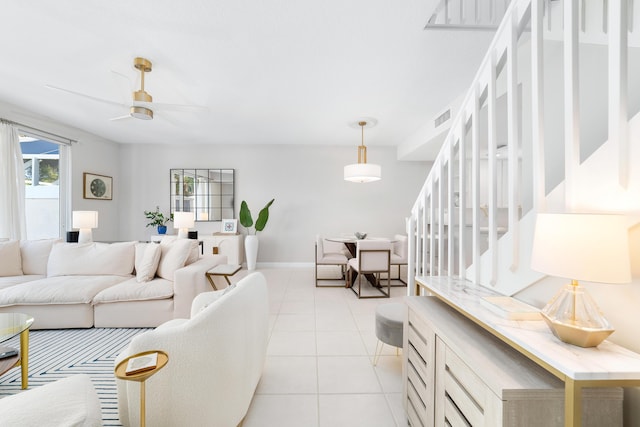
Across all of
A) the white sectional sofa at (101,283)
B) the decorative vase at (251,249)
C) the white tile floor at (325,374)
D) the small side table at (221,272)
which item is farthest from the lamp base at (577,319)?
the decorative vase at (251,249)

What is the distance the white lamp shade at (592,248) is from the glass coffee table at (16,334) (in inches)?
106

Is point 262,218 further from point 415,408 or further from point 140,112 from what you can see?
point 415,408

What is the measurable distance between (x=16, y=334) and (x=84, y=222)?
2017 millimetres

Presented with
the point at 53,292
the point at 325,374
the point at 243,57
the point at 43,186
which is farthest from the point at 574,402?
the point at 43,186

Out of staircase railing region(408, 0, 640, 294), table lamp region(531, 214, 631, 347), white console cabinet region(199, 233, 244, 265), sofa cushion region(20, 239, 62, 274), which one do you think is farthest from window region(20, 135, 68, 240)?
table lamp region(531, 214, 631, 347)

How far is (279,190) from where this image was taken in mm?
5645

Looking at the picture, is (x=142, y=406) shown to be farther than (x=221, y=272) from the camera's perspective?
No

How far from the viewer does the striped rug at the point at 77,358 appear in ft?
5.61

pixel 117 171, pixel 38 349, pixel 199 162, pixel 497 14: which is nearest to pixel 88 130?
pixel 117 171

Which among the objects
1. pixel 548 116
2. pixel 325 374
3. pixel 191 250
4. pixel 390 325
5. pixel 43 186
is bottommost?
pixel 325 374

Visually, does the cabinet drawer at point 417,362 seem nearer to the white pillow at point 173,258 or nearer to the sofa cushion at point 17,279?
the white pillow at point 173,258

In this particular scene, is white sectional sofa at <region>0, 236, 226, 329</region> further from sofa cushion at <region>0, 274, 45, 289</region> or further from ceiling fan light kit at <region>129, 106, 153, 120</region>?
ceiling fan light kit at <region>129, 106, 153, 120</region>

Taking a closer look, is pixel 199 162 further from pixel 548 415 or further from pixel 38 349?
pixel 548 415

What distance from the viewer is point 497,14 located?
6.86ft
